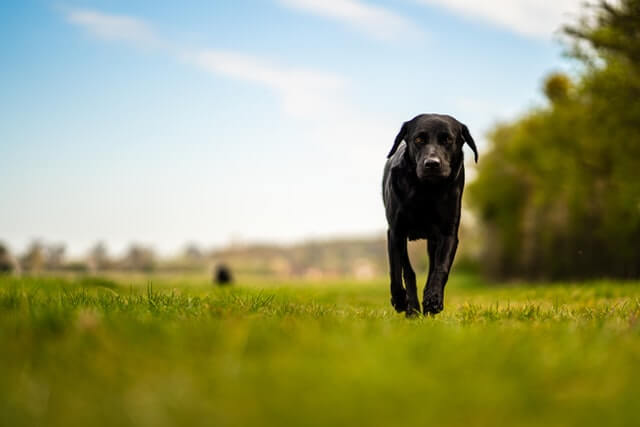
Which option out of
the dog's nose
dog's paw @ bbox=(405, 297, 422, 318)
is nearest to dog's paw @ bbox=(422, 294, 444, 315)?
dog's paw @ bbox=(405, 297, 422, 318)

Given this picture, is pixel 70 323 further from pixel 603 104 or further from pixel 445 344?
pixel 603 104

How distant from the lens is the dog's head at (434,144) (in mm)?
5926

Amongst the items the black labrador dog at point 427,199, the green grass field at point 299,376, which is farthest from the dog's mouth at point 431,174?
the green grass field at point 299,376

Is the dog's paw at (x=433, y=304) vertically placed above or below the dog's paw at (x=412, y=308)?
above

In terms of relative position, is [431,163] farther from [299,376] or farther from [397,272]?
[299,376]

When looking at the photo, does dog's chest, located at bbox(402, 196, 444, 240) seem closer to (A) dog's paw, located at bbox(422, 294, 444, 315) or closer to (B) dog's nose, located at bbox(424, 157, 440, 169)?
(B) dog's nose, located at bbox(424, 157, 440, 169)

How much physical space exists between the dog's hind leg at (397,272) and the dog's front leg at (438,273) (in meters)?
0.32

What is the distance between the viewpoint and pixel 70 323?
3.63m

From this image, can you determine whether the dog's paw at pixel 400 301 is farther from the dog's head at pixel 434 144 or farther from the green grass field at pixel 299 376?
the green grass field at pixel 299 376

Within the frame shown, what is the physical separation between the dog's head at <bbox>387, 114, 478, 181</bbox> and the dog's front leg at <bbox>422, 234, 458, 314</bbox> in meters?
0.69

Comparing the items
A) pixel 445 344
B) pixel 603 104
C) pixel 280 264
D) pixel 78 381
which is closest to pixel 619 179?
pixel 603 104

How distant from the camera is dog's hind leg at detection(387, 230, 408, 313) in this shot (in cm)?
645

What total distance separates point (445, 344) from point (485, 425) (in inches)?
38.3

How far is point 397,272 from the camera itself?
21.2 feet
